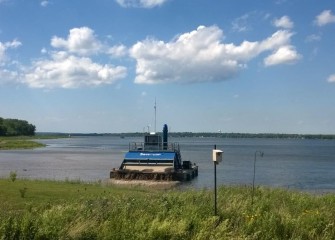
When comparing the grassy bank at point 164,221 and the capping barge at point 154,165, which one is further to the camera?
the capping barge at point 154,165

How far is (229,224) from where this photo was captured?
47.4ft

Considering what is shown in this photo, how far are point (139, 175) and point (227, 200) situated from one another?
30799mm

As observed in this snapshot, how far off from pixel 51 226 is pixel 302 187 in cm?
3711

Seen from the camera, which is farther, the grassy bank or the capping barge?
the capping barge

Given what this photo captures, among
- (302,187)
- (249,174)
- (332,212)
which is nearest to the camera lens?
(332,212)

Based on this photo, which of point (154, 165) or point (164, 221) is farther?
point (154, 165)

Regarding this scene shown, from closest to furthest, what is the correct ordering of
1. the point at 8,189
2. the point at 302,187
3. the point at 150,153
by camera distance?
the point at 8,189 → the point at 302,187 → the point at 150,153

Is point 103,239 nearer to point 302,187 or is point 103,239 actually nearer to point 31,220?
point 31,220

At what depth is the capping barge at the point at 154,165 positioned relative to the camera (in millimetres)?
48469

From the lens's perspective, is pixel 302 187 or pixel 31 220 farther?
pixel 302 187

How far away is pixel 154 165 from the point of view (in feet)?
167

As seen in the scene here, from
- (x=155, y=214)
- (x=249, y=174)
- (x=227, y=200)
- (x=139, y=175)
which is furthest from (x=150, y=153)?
(x=155, y=214)

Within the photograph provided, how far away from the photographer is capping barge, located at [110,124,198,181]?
159 ft

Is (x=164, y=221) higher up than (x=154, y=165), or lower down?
higher up
